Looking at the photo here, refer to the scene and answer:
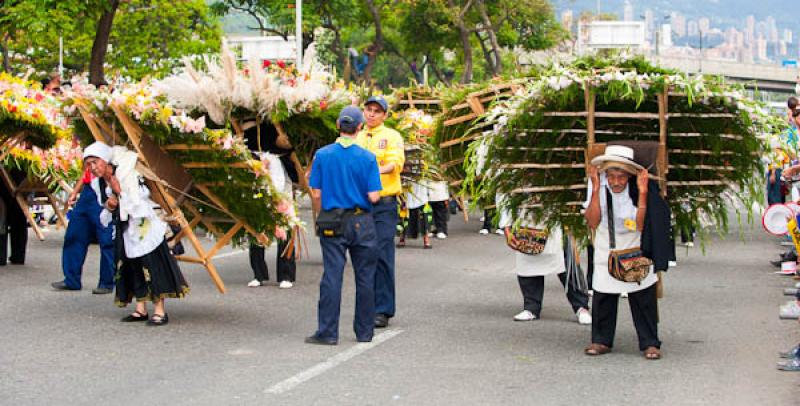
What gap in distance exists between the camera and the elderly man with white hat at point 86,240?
504 inches

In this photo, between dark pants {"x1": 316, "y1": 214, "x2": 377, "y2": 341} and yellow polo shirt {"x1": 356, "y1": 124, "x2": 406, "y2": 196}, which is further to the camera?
yellow polo shirt {"x1": 356, "y1": 124, "x2": 406, "y2": 196}

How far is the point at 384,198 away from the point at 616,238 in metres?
2.22

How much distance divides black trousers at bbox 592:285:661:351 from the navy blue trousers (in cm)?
540

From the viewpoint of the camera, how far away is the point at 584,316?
10.9m

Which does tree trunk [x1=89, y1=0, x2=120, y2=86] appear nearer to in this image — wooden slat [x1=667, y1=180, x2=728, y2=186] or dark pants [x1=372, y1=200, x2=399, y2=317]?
dark pants [x1=372, y1=200, x2=399, y2=317]

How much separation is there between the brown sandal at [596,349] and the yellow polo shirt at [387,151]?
2.30 metres

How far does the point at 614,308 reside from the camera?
939 centimetres

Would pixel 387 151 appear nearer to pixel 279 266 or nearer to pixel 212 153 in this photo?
pixel 212 153

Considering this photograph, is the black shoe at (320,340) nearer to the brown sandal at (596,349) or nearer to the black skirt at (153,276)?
the black skirt at (153,276)

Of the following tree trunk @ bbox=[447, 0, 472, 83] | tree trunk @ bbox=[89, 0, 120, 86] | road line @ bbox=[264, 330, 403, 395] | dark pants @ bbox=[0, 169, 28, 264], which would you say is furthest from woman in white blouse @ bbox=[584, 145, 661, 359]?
tree trunk @ bbox=[447, 0, 472, 83]

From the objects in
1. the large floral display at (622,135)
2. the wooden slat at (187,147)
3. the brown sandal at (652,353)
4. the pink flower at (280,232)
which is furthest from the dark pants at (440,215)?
the brown sandal at (652,353)

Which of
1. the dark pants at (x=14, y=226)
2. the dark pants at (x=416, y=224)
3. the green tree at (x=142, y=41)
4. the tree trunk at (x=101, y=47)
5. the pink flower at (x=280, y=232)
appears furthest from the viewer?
the green tree at (x=142, y=41)

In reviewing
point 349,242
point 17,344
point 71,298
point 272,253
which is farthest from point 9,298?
point 272,253

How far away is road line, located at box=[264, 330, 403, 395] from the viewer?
26.5ft
